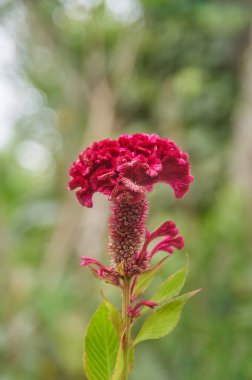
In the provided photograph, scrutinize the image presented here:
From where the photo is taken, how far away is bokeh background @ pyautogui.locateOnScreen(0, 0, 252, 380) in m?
3.72

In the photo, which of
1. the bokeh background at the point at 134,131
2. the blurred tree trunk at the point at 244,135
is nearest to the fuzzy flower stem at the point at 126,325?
the bokeh background at the point at 134,131

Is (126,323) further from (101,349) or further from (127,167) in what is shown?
(127,167)

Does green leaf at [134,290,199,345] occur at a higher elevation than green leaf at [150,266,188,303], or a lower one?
lower

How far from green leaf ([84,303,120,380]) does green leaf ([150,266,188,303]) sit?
12 centimetres

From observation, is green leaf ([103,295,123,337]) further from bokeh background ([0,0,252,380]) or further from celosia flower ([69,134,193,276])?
bokeh background ([0,0,252,380])

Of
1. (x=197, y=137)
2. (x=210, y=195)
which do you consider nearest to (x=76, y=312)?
(x=210, y=195)

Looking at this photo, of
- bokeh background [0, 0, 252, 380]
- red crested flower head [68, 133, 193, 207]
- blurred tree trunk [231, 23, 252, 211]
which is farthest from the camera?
blurred tree trunk [231, 23, 252, 211]

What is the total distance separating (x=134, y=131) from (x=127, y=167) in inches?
233

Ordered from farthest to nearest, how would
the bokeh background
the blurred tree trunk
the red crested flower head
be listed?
the blurred tree trunk < the bokeh background < the red crested flower head

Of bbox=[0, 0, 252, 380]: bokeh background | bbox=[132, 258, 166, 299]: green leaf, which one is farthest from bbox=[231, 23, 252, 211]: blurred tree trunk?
bbox=[132, 258, 166, 299]: green leaf

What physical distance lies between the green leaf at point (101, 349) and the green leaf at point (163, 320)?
0.24 ft

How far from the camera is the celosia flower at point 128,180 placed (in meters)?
1.03

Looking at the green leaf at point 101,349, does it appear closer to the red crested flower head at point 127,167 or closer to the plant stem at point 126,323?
the plant stem at point 126,323

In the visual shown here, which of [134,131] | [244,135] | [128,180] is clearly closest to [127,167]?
[128,180]
